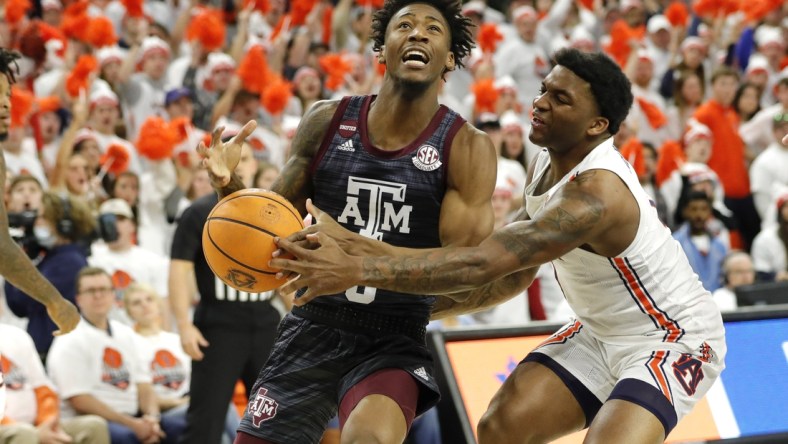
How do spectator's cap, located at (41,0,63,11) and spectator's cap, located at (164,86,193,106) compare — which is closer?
spectator's cap, located at (164,86,193,106)

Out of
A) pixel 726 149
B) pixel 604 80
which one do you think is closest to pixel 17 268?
pixel 604 80

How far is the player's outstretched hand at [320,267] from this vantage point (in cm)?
359

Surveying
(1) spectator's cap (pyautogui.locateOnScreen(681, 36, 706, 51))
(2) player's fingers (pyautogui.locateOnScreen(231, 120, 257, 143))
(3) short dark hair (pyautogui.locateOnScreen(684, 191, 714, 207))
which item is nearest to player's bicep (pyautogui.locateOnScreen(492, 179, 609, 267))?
(2) player's fingers (pyautogui.locateOnScreen(231, 120, 257, 143))

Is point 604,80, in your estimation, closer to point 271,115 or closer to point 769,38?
point 271,115

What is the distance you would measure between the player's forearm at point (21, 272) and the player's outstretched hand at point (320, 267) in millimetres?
1415

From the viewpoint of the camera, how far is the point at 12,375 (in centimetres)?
638

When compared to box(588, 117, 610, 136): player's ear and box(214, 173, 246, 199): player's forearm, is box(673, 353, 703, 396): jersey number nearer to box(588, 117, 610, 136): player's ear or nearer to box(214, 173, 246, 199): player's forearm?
box(588, 117, 610, 136): player's ear

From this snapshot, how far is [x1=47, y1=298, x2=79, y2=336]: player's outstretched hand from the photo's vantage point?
4.68m

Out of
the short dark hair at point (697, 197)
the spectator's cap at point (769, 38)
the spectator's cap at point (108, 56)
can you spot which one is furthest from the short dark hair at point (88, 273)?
the spectator's cap at point (769, 38)

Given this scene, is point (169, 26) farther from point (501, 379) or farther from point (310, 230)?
point (310, 230)

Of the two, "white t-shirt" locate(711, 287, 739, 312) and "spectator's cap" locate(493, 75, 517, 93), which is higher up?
"spectator's cap" locate(493, 75, 517, 93)

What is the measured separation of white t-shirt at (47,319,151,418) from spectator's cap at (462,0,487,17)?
7402 mm

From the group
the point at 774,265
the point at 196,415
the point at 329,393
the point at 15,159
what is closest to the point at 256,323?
the point at 196,415

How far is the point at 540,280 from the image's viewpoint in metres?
8.71
